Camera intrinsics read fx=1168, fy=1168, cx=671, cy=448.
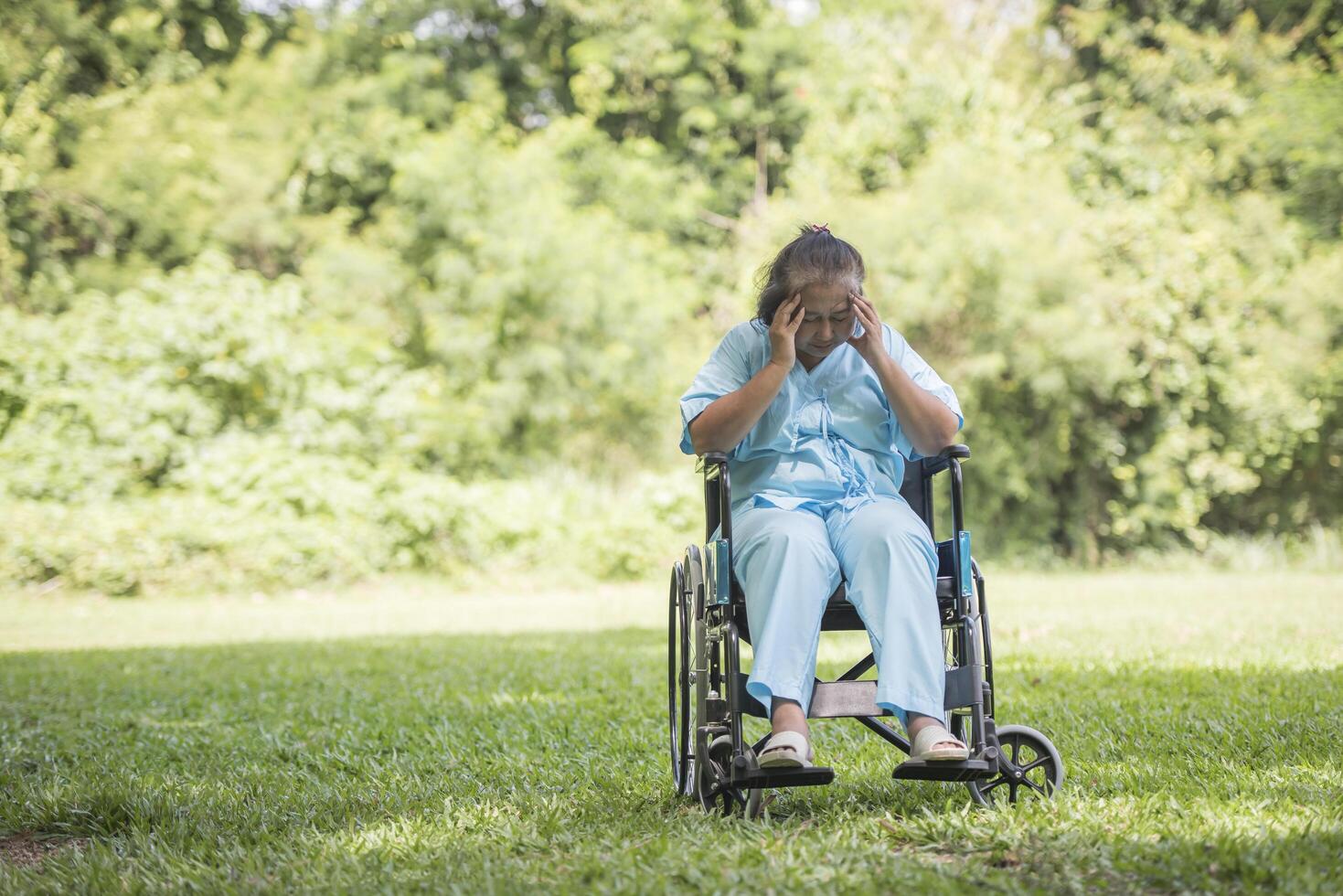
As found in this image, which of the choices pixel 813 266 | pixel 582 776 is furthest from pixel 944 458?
pixel 582 776

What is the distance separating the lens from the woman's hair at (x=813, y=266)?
273 centimetres

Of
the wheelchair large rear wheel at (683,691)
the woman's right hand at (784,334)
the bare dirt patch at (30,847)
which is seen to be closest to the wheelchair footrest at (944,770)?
the wheelchair large rear wheel at (683,691)

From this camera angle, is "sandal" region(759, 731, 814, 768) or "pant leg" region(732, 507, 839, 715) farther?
"pant leg" region(732, 507, 839, 715)

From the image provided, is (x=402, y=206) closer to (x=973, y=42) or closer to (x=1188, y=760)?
(x=973, y=42)

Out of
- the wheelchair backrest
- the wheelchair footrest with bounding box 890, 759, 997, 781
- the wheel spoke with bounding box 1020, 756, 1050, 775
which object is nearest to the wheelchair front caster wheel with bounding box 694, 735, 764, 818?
the wheelchair footrest with bounding box 890, 759, 997, 781

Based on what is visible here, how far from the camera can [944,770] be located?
2.37m

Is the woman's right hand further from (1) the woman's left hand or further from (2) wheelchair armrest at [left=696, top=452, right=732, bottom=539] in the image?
(2) wheelchair armrest at [left=696, top=452, right=732, bottom=539]

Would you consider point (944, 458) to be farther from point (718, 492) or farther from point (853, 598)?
point (718, 492)

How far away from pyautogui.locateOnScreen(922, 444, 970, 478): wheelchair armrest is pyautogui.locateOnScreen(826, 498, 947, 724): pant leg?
0.20m

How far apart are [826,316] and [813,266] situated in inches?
4.8

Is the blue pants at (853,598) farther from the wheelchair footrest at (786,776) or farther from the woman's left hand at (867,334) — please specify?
the woman's left hand at (867,334)

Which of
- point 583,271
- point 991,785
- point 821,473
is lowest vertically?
point 991,785

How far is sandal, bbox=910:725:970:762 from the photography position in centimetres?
233

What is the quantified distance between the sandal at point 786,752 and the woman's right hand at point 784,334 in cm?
84
